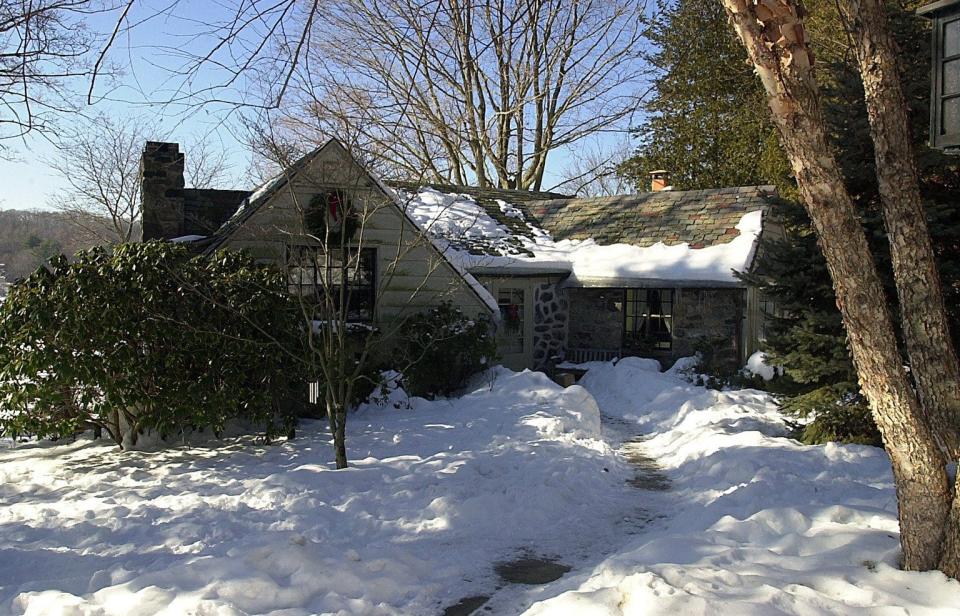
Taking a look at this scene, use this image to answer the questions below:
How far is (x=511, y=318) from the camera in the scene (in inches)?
672

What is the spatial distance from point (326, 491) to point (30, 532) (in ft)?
7.68

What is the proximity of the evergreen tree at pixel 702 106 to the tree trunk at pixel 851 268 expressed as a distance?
2013 cm

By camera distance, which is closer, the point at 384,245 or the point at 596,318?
the point at 384,245

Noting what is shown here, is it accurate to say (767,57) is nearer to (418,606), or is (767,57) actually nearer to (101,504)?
(418,606)

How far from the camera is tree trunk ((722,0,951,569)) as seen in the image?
14.1ft

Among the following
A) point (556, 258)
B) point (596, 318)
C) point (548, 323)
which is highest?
point (556, 258)

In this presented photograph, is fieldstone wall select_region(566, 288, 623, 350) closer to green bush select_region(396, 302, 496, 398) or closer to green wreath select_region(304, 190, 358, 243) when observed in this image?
green bush select_region(396, 302, 496, 398)

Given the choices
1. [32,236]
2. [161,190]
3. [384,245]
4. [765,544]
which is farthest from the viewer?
[32,236]

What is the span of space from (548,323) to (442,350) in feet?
17.9

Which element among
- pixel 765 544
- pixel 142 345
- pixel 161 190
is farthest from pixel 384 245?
pixel 765 544

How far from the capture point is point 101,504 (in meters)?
6.62

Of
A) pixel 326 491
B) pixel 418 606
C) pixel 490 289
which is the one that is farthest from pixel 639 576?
pixel 490 289

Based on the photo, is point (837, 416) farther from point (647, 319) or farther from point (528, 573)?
point (647, 319)

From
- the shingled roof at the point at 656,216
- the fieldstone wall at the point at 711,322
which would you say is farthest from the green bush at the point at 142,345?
the shingled roof at the point at 656,216
